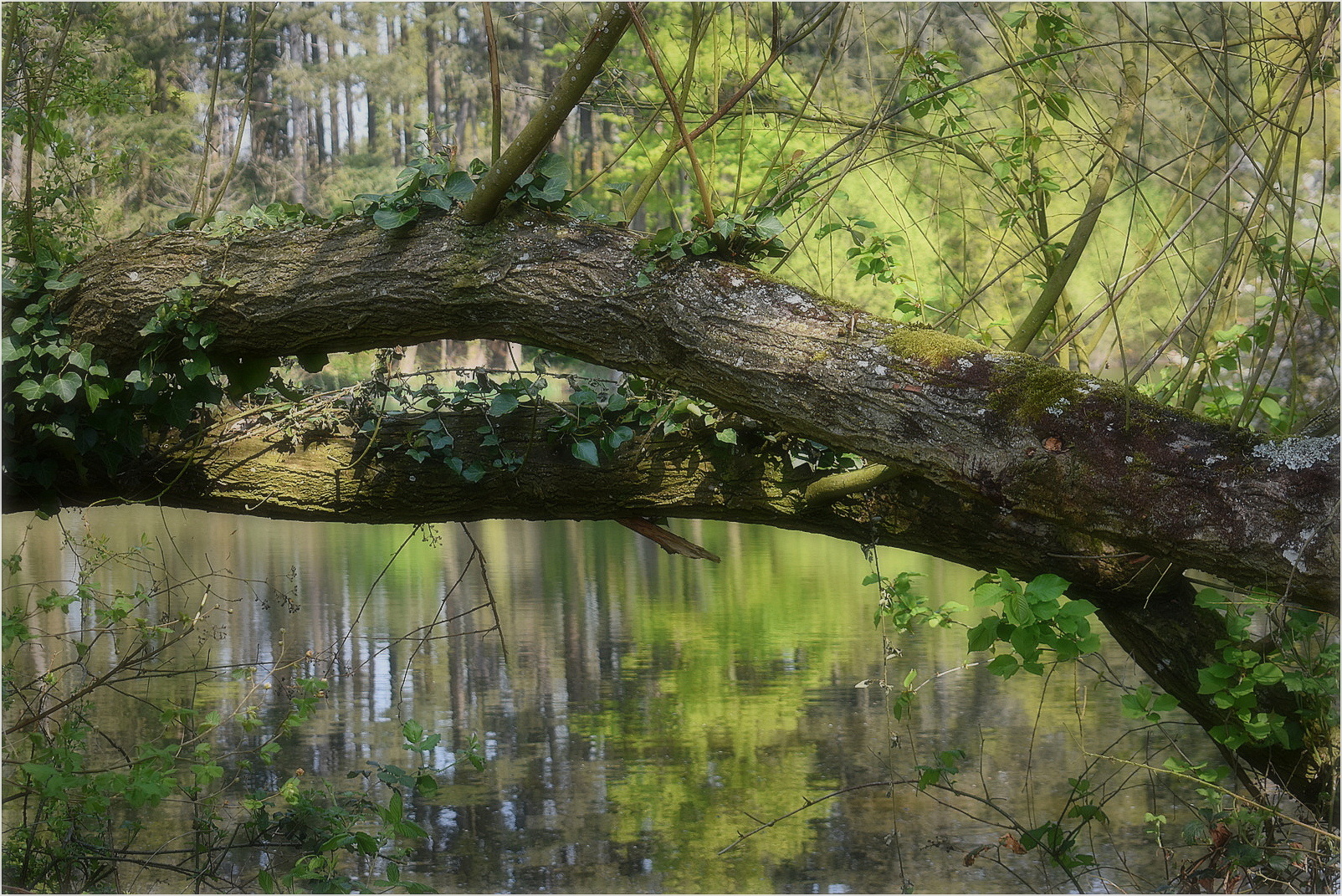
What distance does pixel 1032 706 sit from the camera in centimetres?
616

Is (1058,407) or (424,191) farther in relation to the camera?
(424,191)

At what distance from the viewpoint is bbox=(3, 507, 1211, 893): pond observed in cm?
436

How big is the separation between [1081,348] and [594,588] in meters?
5.89

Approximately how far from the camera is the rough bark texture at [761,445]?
1.88 metres

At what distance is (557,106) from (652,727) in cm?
430

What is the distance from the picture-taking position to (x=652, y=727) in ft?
19.3

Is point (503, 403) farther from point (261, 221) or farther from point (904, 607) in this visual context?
point (904, 607)

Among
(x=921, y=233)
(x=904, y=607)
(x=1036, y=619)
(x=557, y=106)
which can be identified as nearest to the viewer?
(x=1036, y=619)

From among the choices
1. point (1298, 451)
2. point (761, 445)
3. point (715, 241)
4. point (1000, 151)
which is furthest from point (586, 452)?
point (1000, 151)

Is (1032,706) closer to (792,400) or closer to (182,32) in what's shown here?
(792,400)

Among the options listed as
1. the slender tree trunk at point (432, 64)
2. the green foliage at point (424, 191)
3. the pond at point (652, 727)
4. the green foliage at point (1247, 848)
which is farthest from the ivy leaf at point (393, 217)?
the slender tree trunk at point (432, 64)

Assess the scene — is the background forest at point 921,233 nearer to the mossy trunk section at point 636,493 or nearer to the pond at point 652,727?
the mossy trunk section at point 636,493

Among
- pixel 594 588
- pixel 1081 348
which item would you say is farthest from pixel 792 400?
pixel 594 588

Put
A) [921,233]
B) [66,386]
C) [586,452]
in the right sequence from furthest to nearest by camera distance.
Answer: [921,233]
[586,452]
[66,386]
